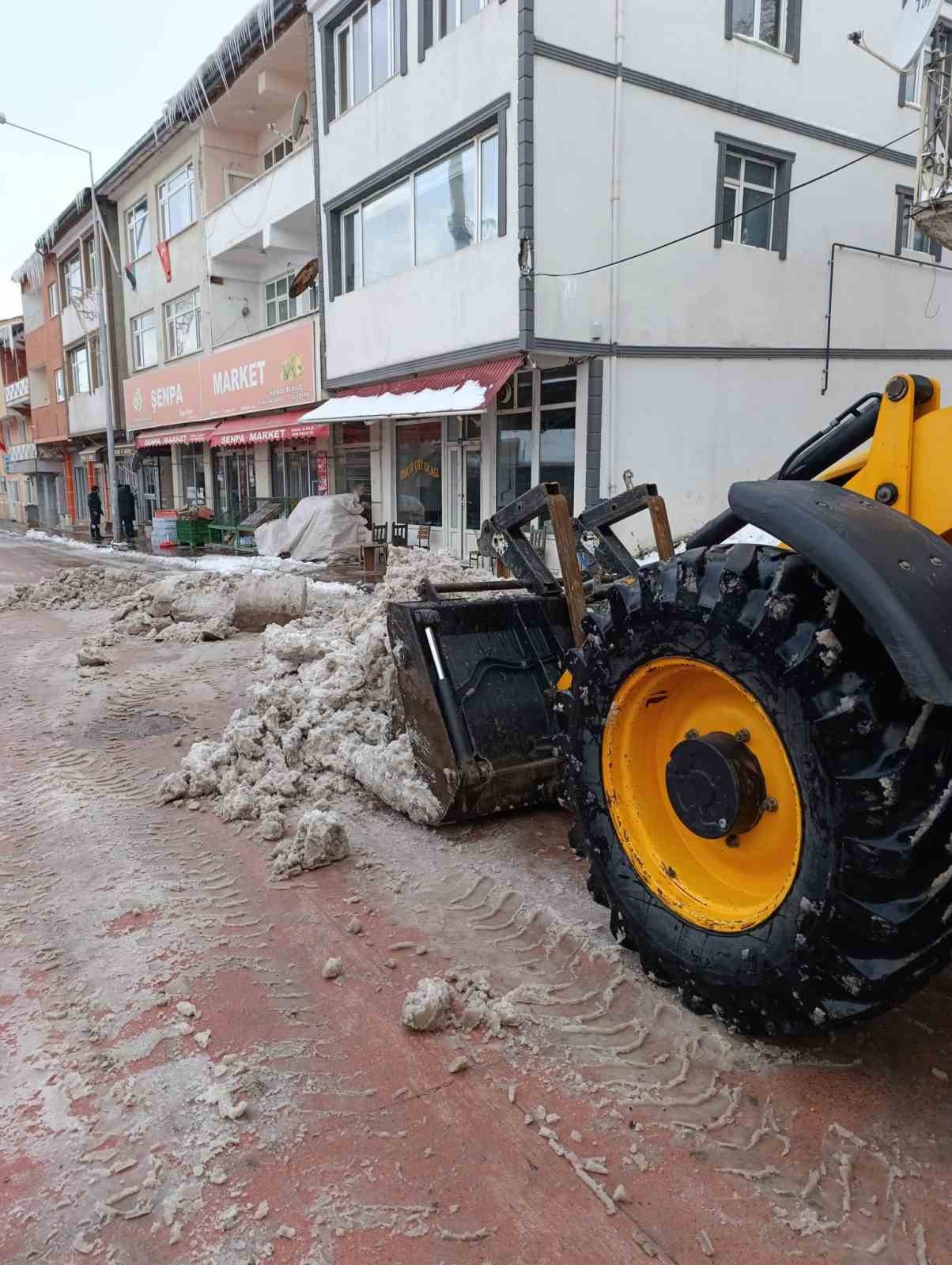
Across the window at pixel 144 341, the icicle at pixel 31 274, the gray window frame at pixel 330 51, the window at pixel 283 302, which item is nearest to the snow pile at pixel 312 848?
the gray window frame at pixel 330 51

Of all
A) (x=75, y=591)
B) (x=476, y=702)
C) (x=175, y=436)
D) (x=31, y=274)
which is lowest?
(x=75, y=591)

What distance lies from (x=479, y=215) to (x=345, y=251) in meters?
4.54

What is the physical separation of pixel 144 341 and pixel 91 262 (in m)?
5.66

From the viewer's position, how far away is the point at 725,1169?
2.05 m

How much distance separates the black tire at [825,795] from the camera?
1.94 meters

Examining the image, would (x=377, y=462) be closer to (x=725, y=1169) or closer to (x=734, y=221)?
(x=734, y=221)

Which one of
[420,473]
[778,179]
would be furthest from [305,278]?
[778,179]

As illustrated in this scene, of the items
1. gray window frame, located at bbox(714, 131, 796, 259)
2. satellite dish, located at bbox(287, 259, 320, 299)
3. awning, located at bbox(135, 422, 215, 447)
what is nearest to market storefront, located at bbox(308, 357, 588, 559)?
satellite dish, located at bbox(287, 259, 320, 299)

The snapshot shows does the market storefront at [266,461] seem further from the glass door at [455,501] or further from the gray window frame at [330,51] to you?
the gray window frame at [330,51]

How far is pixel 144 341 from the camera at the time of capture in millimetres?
27875

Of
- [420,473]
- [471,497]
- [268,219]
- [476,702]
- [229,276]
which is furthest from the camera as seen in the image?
[229,276]

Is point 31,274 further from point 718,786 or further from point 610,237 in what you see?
point 718,786

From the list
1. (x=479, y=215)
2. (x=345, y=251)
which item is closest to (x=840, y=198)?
(x=479, y=215)

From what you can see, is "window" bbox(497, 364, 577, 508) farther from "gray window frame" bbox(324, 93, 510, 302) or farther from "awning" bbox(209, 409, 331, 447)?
"awning" bbox(209, 409, 331, 447)
